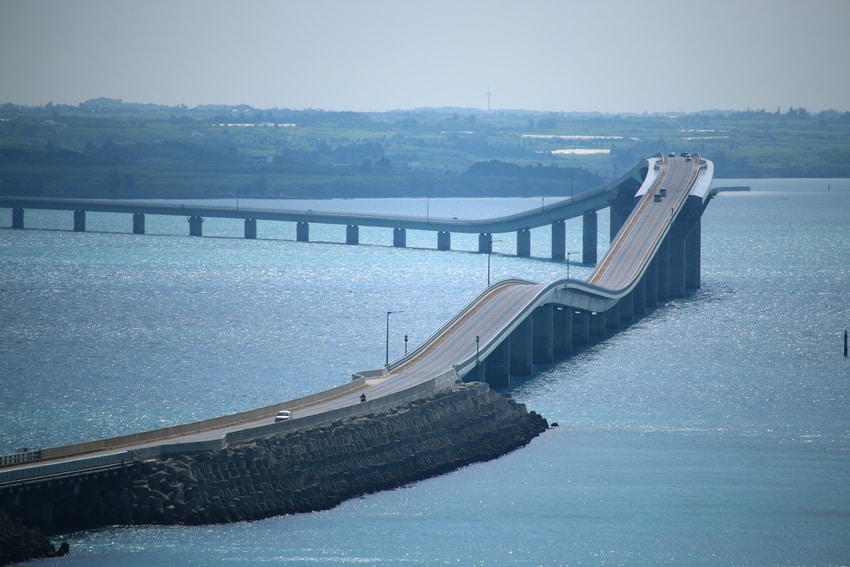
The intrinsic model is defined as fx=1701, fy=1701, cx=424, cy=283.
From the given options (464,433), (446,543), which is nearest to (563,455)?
(464,433)

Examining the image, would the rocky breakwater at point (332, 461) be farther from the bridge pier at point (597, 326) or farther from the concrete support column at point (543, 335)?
the bridge pier at point (597, 326)

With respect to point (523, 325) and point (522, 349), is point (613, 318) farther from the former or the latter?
point (522, 349)

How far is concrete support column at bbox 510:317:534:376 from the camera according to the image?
10344cm

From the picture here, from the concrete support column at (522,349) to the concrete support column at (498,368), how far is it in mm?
5380

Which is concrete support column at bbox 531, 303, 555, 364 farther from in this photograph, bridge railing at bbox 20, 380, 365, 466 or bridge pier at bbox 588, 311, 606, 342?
bridge railing at bbox 20, 380, 365, 466

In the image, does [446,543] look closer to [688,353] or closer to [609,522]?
[609,522]

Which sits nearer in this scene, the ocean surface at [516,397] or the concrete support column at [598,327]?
the ocean surface at [516,397]

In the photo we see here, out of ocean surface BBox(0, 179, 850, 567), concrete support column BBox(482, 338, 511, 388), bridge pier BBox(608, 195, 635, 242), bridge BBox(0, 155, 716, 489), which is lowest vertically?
ocean surface BBox(0, 179, 850, 567)

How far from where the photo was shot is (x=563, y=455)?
7775 cm

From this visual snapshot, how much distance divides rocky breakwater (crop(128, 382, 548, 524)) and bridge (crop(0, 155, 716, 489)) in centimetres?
100

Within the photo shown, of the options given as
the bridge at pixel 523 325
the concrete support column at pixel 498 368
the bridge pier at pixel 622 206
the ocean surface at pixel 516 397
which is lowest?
the ocean surface at pixel 516 397

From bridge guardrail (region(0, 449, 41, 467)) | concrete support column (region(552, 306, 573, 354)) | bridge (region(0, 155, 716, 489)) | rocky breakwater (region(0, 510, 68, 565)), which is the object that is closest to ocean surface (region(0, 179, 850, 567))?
rocky breakwater (region(0, 510, 68, 565))

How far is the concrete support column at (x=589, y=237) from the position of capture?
190288 millimetres

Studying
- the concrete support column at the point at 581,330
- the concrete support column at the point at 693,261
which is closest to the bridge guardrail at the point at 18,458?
the concrete support column at the point at 581,330
